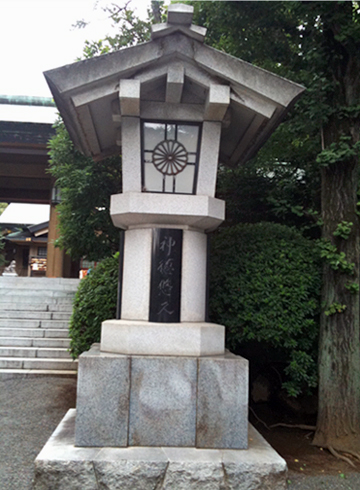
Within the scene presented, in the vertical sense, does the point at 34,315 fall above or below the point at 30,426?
above

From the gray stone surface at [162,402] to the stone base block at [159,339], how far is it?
146 millimetres

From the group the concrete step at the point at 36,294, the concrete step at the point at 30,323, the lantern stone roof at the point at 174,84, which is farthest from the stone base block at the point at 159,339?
the concrete step at the point at 36,294

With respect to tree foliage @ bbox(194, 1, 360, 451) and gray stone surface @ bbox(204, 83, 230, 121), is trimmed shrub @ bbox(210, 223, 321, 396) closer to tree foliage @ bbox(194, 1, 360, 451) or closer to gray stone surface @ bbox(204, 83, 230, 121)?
tree foliage @ bbox(194, 1, 360, 451)

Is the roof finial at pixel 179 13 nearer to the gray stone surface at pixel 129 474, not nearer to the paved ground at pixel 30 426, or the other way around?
the gray stone surface at pixel 129 474

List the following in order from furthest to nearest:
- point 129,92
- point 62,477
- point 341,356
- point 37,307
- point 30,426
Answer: point 37,307 → point 30,426 → point 341,356 → point 129,92 → point 62,477

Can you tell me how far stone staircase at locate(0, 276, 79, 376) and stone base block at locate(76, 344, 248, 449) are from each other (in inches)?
166

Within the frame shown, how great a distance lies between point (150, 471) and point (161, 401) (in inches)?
23.1

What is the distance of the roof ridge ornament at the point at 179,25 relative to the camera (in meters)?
4.14

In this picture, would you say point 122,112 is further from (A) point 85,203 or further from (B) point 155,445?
(A) point 85,203

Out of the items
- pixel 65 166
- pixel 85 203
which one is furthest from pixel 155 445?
pixel 65 166

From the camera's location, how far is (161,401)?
3.81 meters

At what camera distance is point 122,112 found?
4492mm

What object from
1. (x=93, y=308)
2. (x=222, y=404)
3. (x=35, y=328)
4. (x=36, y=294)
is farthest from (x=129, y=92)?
(x=36, y=294)

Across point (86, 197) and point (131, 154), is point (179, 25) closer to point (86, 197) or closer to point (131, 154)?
point (131, 154)
